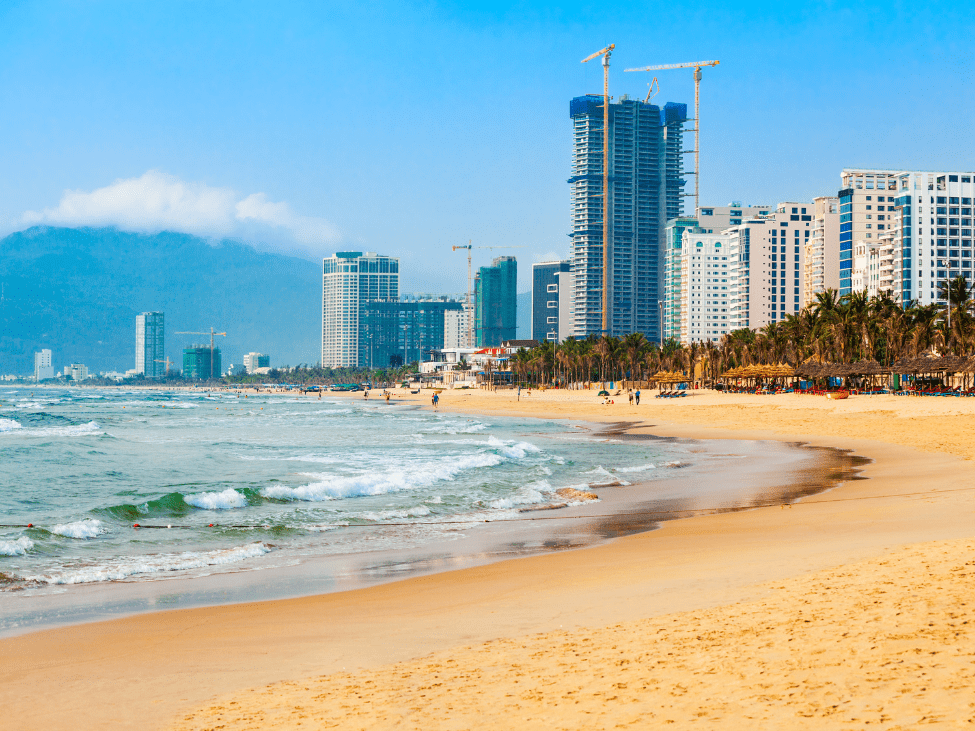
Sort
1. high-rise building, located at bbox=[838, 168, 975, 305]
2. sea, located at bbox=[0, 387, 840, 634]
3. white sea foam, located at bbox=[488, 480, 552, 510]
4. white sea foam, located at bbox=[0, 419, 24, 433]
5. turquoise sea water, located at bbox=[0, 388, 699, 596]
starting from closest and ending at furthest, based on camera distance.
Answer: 1. sea, located at bbox=[0, 387, 840, 634]
2. turquoise sea water, located at bbox=[0, 388, 699, 596]
3. white sea foam, located at bbox=[488, 480, 552, 510]
4. white sea foam, located at bbox=[0, 419, 24, 433]
5. high-rise building, located at bbox=[838, 168, 975, 305]

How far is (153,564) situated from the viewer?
12.2 m

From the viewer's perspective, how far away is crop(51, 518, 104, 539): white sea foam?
47.1ft

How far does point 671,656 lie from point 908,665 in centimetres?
170

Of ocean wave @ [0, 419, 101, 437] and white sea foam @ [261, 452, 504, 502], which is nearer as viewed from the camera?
white sea foam @ [261, 452, 504, 502]

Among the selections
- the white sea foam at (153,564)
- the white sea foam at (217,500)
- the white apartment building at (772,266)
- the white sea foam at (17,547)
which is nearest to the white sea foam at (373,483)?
the white sea foam at (217,500)

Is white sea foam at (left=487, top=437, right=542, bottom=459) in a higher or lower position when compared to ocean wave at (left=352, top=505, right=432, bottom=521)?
lower

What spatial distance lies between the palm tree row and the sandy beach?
6735cm

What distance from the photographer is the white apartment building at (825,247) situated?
173m

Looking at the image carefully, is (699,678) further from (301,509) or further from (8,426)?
(8,426)

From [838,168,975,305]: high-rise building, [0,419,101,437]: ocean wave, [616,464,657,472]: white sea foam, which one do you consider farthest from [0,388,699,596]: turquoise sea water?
[838,168,975,305]: high-rise building

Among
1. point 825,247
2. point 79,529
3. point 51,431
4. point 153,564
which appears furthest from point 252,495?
point 825,247

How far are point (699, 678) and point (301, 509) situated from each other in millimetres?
13124

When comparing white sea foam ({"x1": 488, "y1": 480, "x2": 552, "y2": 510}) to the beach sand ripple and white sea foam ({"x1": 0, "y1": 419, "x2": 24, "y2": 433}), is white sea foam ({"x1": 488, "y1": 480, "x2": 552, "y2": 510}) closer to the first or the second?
the beach sand ripple

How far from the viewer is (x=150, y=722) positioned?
5969 millimetres
